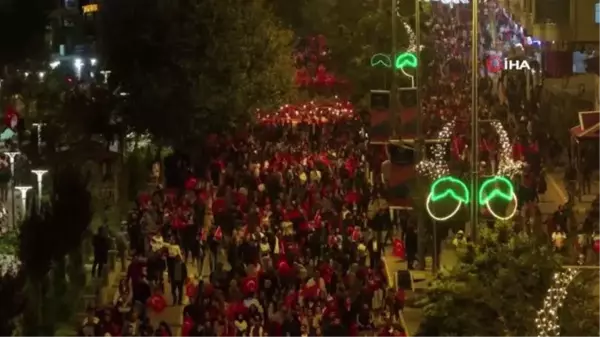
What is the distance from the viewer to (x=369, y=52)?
58.0 meters

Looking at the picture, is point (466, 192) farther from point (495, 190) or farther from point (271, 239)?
point (271, 239)

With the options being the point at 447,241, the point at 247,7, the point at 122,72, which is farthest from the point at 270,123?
the point at 447,241

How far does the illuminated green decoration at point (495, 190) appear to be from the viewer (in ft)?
73.2

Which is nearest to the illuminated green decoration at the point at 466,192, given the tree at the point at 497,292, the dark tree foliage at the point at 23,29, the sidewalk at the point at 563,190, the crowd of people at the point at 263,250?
the crowd of people at the point at 263,250

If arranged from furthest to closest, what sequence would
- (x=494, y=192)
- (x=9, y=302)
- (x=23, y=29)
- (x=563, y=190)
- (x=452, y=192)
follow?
(x=563, y=190) → (x=452, y=192) → (x=494, y=192) → (x=9, y=302) → (x=23, y=29)

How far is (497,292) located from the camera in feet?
58.4

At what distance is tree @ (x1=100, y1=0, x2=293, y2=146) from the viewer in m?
43.2

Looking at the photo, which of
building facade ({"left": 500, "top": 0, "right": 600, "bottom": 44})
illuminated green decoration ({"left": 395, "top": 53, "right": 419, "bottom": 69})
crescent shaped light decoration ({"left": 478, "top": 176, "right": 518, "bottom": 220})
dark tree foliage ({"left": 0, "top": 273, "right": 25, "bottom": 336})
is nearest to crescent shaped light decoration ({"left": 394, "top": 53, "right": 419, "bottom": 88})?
illuminated green decoration ({"left": 395, "top": 53, "right": 419, "bottom": 69})

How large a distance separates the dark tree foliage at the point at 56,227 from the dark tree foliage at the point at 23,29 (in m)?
3.05

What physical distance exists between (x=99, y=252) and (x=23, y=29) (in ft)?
52.2

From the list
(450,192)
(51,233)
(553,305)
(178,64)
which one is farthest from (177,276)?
(178,64)

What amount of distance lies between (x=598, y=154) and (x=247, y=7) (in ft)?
37.6

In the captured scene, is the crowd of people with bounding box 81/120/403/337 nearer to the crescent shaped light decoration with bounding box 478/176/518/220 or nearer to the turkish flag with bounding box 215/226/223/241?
the turkish flag with bounding box 215/226/223/241

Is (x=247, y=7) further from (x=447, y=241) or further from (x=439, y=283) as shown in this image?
(x=439, y=283)
